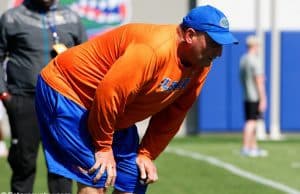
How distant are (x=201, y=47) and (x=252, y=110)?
34.9 ft

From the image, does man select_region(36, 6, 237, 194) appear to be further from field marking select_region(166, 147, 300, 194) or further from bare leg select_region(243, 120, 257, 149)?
bare leg select_region(243, 120, 257, 149)

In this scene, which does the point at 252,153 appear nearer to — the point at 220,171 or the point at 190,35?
the point at 220,171

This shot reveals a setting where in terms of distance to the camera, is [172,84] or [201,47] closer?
[201,47]

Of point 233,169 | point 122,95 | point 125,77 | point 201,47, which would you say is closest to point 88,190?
point 122,95

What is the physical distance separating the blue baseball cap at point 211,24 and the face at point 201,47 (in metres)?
0.04

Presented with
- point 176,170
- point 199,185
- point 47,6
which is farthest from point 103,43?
point 176,170

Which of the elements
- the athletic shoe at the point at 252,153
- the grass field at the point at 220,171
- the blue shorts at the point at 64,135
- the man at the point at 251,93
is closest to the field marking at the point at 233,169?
the grass field at the point at 220,171

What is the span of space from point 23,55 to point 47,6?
0.51 meters

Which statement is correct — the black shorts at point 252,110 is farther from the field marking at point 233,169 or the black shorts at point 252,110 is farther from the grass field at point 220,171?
the field marking at point 233,169

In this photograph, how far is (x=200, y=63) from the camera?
6.26 m

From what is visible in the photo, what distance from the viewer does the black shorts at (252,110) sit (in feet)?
54.7

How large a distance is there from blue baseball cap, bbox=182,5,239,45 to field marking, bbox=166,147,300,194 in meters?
5.70

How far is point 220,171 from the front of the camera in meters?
13.8

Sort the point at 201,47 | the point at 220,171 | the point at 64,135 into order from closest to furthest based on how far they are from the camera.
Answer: the point at 201,47 < the point at 64,135 < the point at 220,171
